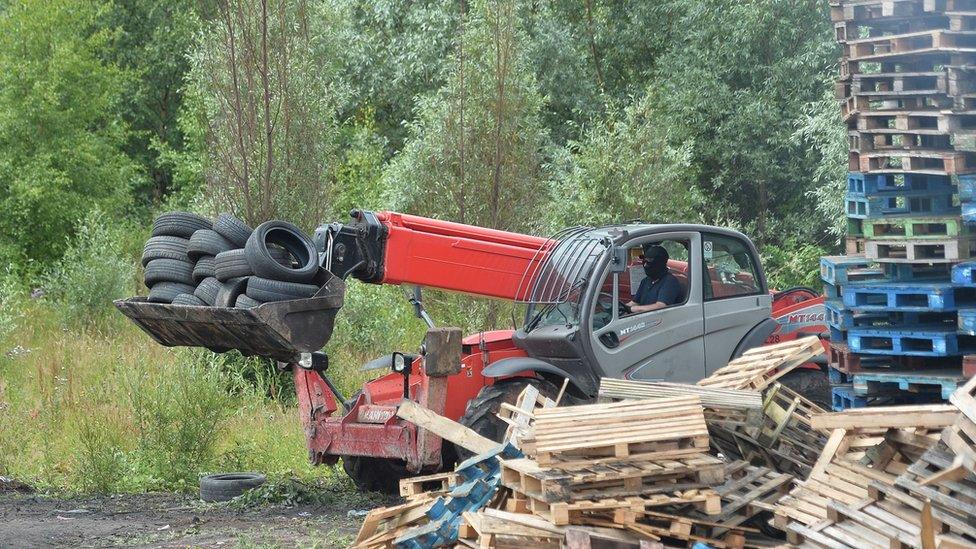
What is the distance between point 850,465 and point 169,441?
717 centimetres

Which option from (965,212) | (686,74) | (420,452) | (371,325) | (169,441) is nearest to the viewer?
(965,212)

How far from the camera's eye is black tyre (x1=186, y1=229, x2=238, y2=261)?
1030 cm

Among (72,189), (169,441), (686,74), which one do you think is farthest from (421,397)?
(72,189)

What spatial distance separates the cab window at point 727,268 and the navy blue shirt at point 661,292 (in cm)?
34

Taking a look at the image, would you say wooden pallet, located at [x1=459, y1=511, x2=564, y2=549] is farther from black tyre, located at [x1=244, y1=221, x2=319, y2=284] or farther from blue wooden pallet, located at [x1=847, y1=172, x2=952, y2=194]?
blue wooden pallet, located at [x1=847, y1=172, x2=952, y2=194]

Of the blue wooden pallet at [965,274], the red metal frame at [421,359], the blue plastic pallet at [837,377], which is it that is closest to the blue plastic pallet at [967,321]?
the blue wooden pallet at [965,274]

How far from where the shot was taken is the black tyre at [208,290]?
1010 centimetres

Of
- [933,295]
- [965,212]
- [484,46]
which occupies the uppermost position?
[484,46]

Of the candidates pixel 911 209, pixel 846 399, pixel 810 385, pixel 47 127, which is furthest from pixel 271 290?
pixel 47 127

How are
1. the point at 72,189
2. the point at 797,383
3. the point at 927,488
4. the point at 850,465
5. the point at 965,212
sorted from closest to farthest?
1. the point at 927,488
2. the point at 850,465
3. the point at 965,212
4. the point at 797,383
5. the point at 72,189

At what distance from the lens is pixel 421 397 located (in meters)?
10.1

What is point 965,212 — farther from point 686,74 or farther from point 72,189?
point 72,189

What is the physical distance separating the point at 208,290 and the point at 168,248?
2.09ft

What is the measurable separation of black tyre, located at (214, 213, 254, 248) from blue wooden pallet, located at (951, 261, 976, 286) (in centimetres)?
553
